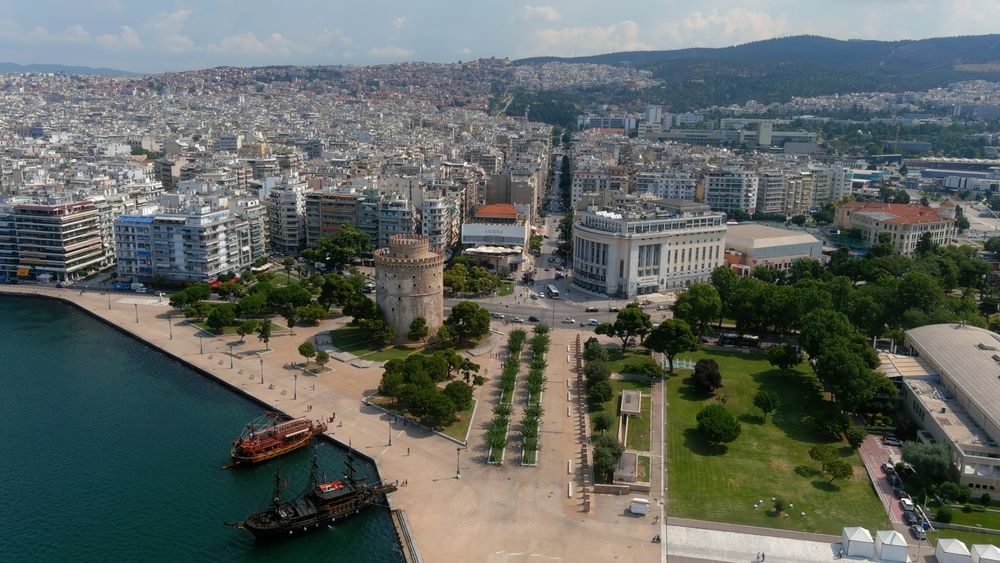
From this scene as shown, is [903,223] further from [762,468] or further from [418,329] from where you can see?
[418,329]

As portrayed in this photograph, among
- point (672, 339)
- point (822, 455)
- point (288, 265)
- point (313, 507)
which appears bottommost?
point (313, 507)

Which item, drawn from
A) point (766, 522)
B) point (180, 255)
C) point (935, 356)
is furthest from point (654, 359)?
point (180, 255)

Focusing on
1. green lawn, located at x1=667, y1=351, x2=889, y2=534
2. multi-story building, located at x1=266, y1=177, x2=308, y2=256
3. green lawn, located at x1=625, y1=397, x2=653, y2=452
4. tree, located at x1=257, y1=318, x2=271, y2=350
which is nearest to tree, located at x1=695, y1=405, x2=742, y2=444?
green lawn, located at x1=667, y1=351, x2=889, y2=534

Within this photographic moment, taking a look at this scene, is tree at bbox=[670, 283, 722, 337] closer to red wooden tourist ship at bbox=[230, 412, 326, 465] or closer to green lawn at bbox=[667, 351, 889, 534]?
green lawn at bbox=[667, 351, 889, 534]

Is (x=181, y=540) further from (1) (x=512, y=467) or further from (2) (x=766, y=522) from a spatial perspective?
(2) (x=766, y=522)

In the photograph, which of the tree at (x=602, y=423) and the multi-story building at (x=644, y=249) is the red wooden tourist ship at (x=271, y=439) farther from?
the multi-story building at (x=644, y=249)

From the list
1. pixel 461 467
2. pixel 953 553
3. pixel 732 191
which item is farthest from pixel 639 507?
pixel 732 191
